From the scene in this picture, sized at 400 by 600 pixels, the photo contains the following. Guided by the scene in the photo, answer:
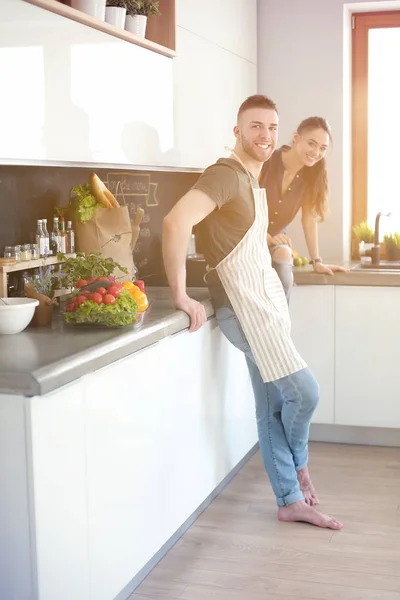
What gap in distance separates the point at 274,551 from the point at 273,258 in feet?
3.77

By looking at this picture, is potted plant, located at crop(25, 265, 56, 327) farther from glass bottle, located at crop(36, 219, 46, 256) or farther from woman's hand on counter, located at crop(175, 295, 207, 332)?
woman's hand on counter, located at crop(175, 295, 207, 332)

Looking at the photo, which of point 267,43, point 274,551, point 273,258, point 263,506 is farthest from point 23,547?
point 267,43

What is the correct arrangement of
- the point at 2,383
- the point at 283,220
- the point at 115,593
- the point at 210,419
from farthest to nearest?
the point at 283,220
the point at 210,419
the point at 115,593
the point at 2,383

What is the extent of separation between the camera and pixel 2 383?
1.93 meters

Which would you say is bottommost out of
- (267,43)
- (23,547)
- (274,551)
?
(274,551)

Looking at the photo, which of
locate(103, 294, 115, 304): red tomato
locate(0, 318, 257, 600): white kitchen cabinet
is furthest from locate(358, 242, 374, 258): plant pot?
locate(103, 294, 115, 304): red tomato

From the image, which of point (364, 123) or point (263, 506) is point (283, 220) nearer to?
point (364, 123)

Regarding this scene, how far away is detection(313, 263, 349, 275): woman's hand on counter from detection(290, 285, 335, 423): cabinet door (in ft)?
0.22

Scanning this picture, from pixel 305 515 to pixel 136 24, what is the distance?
5.77 ft

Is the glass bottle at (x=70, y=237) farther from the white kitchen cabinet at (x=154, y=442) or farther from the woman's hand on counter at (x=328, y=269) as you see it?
the woman's hand on counter at (x=328, y=269)

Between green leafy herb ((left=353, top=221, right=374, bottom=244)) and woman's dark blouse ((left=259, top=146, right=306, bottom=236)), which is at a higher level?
woman's dark blouse ((left=259, top=146, right=306, bottom=236))

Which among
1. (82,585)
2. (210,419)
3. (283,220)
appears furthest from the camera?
(283,220)

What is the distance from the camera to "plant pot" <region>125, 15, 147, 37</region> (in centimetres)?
294

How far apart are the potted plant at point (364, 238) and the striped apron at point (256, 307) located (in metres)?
1.53
